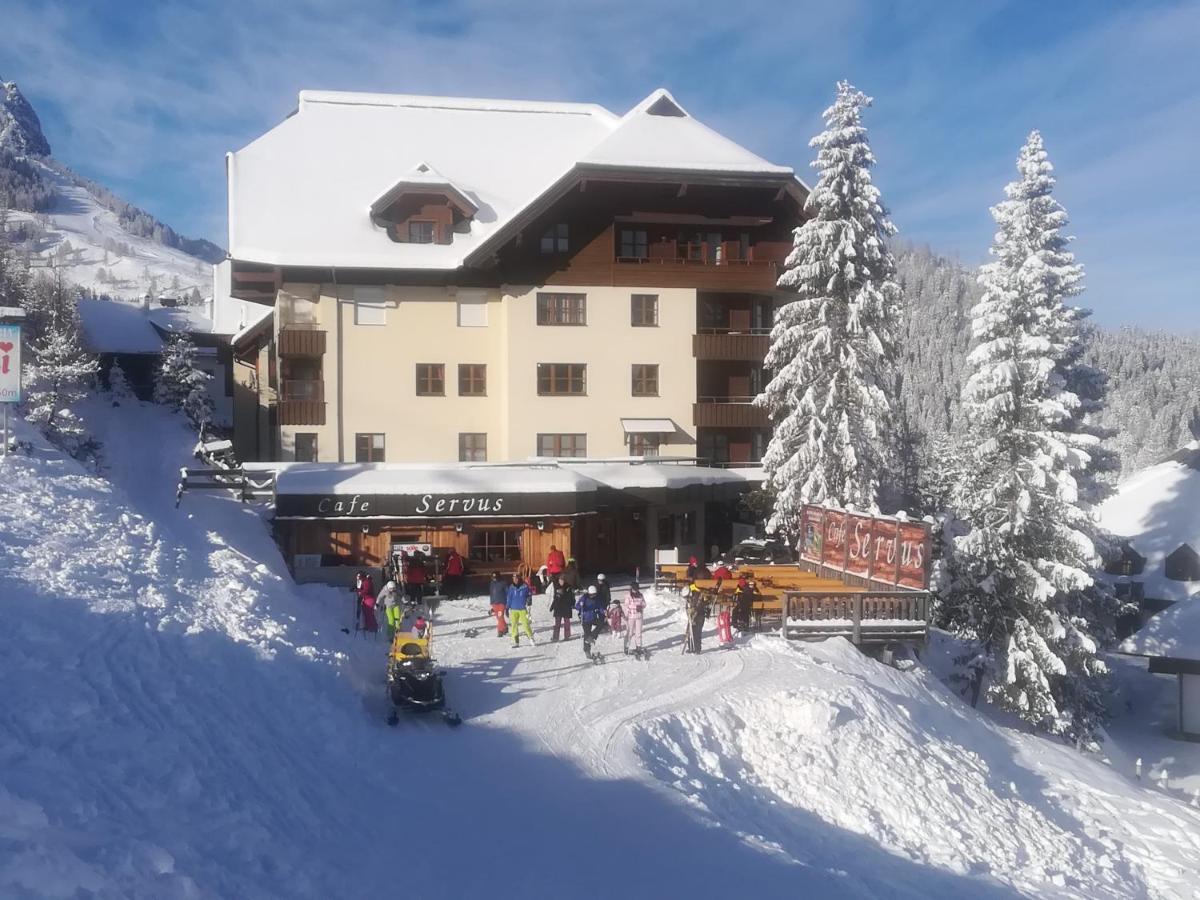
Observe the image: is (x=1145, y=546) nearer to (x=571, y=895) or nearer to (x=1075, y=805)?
(x=1075, y=805)

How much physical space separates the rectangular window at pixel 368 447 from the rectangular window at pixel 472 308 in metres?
5.43

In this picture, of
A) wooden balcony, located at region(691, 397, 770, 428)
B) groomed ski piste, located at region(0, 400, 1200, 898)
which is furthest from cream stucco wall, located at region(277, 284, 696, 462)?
groomed ski piste, located at region(0, 400, 1200, 898)

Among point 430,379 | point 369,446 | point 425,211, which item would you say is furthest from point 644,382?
point 369,446

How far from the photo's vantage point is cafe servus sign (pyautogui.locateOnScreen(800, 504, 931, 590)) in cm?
2317

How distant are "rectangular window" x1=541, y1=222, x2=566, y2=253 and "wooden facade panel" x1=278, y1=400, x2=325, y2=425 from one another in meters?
10.4

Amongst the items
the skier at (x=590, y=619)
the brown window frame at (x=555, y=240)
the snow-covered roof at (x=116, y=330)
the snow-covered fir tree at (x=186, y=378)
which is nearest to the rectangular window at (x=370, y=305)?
the brown window frame at (x=555, y=240)

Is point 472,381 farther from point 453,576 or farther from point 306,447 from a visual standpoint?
point 453,576

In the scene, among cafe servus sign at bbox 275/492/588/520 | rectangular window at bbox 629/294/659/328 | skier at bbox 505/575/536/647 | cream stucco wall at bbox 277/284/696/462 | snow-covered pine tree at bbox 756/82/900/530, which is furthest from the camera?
rectangular window at bbox 629/294/659/328

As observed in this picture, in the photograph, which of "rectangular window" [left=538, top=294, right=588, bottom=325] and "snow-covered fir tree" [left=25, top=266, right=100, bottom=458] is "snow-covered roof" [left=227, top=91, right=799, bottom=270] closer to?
"rectangular window" [left=538, top=294, right=588, bottom=325]

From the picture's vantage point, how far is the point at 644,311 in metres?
36.3

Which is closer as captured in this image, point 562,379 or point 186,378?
point 562,379

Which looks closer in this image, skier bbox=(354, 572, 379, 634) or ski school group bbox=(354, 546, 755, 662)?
ski school group bbox=(354, 546, 755, 662)

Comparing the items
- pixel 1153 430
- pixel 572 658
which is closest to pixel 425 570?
pixel 572 658

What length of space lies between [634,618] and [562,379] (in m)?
16.8
